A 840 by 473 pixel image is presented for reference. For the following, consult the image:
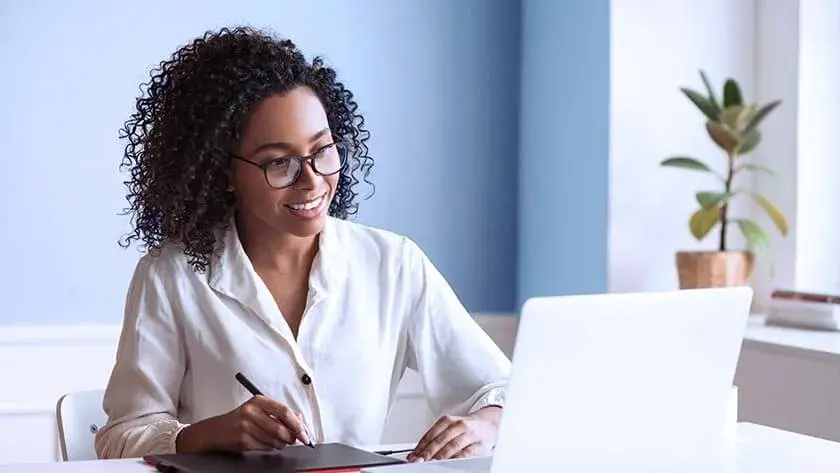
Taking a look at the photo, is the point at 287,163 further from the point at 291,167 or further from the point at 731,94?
the point at 731,94

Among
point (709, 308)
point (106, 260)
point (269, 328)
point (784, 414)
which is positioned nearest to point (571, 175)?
point (784, 414)

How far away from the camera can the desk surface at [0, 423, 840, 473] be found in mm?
1601

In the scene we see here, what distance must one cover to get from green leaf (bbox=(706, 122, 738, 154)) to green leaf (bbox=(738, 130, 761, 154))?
26 millimetres

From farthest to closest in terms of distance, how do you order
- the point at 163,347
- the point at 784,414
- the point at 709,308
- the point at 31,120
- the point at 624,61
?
the point at 624,61 → the point at 31,120 → the point at 784,414 → the point at 163,347 → the point at 709,308

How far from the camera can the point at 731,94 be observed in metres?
3.03

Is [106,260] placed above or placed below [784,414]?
above

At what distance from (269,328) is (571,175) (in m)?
1.46

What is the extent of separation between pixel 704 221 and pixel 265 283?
1350mm

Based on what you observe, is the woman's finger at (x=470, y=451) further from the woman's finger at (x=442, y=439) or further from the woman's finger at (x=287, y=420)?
the woman's finger at (x=287, y=420)

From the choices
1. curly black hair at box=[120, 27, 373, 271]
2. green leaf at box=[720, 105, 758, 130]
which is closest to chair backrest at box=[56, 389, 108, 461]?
curly black hair at box=[120, 27, 373, 271]

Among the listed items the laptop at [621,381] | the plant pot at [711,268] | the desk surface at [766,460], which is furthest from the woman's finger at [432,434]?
the plant pot at [711,268]

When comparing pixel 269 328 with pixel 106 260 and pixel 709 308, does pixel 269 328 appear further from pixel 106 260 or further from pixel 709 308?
pixel 106 260

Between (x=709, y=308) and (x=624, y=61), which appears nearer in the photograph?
(x=709, y=308)

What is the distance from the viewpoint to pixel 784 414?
2.69m
